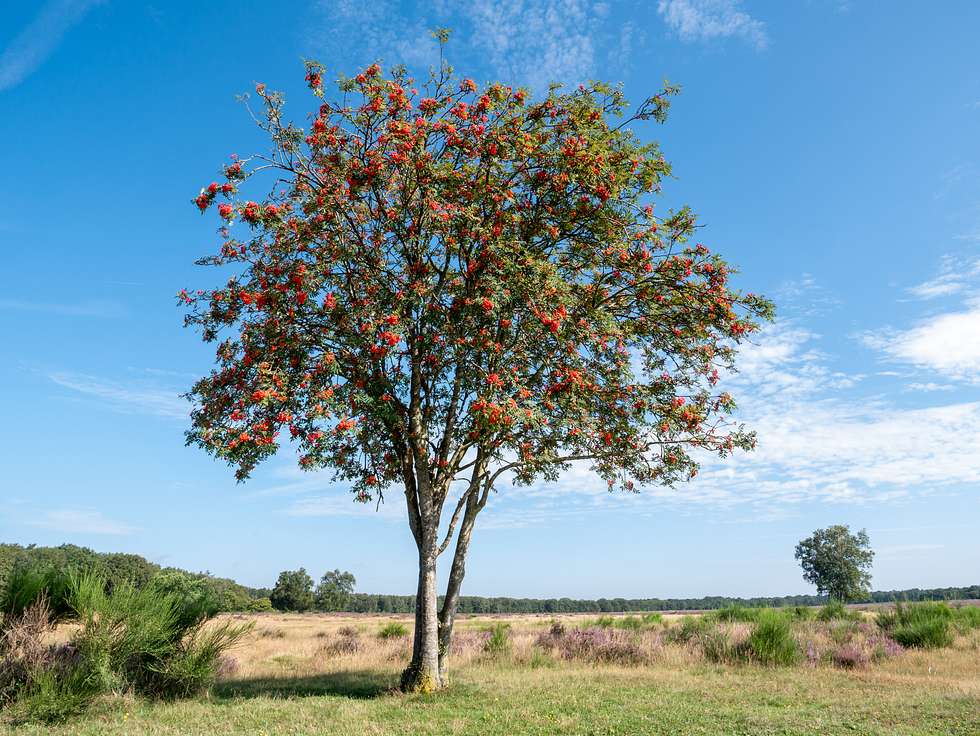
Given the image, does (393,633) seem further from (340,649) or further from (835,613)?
(835,613)

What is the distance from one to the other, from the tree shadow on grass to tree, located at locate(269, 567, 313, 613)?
79.6 metres

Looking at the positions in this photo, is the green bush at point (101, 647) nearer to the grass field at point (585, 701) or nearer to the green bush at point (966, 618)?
the grass field at point (585, 701)

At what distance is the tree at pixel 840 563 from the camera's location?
60.5 metres

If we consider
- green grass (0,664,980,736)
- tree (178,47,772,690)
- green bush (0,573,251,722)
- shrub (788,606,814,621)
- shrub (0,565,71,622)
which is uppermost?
tree (178,47,772,690)

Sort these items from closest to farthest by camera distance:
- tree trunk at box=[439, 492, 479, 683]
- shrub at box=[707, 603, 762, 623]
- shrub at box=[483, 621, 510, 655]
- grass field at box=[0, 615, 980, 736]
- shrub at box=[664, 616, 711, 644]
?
grass field at box=[0, 615, 980, 736] < tree trunk at box=[439, 492, 479, 683] < shrub at box=[483, 621, 510, 655] < shrub at box=[664, 616, 711, 644] < shrub at box=[707, 603, 762, 623]

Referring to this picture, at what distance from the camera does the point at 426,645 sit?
42.3 feet

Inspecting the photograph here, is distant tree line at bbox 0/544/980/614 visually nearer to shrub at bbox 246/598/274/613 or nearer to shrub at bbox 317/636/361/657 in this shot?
shrub at bbox 246/598/274/613

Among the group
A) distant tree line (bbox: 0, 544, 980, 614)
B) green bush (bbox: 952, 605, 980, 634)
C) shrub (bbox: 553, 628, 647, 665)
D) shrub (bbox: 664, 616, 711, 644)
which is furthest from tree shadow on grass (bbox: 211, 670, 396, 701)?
distant tree line (bbox: 0, 544, 980, 614)

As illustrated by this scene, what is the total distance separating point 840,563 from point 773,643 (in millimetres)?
53200

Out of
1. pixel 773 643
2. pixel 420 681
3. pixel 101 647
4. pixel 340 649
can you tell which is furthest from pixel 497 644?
pixel 101 647

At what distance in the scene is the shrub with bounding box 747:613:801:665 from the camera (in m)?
16.1

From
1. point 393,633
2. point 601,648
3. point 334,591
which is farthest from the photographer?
point 334,591

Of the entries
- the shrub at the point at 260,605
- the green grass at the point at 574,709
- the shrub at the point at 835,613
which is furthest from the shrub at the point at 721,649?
the shrub at the point at 260,605

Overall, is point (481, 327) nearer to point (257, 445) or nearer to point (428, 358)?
point (428, 358)
